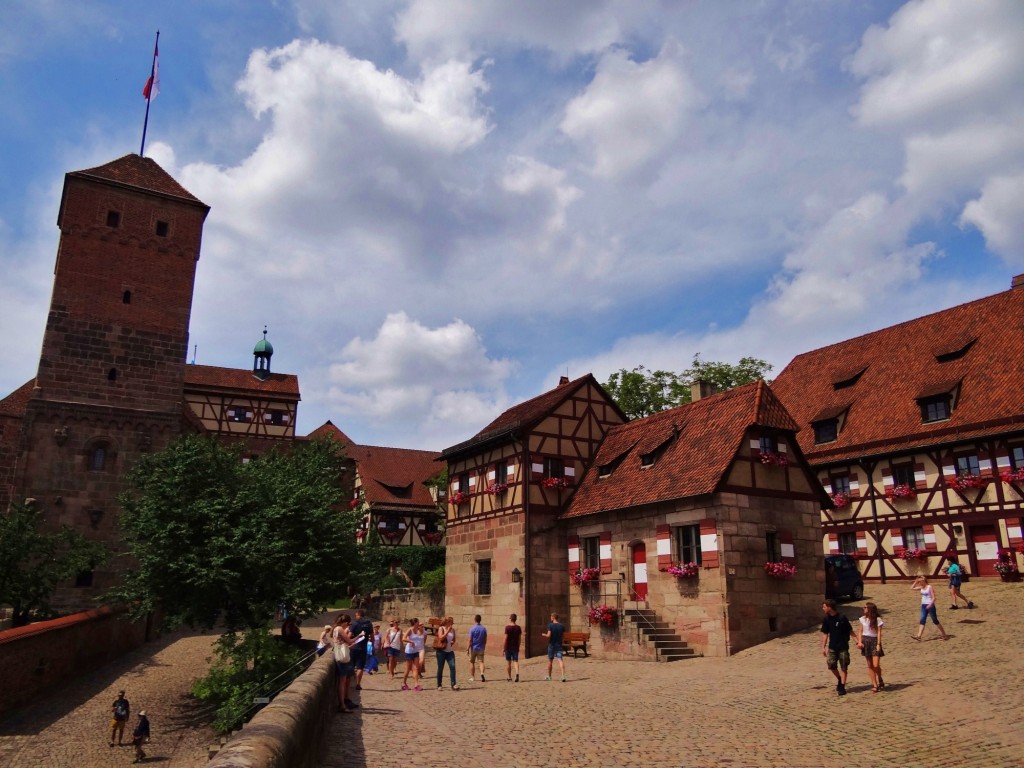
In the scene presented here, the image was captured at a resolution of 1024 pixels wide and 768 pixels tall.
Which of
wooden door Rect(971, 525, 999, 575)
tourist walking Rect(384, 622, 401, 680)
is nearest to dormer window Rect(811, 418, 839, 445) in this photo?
wooden door Rect(971, 525, 999, 575)

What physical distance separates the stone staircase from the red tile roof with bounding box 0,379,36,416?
89.4 feet

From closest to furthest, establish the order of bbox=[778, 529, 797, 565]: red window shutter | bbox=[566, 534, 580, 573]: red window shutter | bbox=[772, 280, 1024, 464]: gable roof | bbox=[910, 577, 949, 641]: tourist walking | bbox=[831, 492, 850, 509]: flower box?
1. bbox=[910, 577, 949, 641]: tourist walking
2. bbox=[778, 529, 797, 565]: red window shutter
3. bbox=[772, 280, 1024, 464]: gable roof
4. bbox=[566, 534, 580, 573]: red window shutter
5. bbox=[831, 492, 850, 509]: flower box

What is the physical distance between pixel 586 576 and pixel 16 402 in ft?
89.4

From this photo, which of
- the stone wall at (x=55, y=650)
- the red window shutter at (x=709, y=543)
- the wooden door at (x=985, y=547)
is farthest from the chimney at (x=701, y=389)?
the stone wall at (x=55, y=650)

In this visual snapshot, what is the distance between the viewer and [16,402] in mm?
35625

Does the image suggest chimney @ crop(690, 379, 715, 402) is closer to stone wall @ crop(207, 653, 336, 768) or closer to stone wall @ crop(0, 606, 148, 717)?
stone wall @ crop(207, 653, 336, 768)

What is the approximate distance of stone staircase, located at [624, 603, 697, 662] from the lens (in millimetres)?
19139

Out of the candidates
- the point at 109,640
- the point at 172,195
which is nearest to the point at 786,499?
the point at 109,640

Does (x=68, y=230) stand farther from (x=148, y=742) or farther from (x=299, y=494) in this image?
(x=148, y=742)

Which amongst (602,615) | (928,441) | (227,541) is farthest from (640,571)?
(227,541)

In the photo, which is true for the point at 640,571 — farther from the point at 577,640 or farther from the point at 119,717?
the point at 119,717

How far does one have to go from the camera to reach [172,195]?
35.2m

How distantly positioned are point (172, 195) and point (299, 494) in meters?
18.9

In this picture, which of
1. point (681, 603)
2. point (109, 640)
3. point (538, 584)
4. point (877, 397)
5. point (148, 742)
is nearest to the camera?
point (148, 742)
